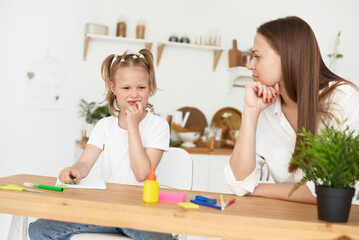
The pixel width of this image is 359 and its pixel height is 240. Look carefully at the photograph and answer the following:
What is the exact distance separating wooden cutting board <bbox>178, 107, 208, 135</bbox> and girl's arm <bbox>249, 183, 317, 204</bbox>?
2.67 meters

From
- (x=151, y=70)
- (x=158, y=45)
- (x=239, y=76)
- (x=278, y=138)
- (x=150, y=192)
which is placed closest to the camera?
(x=150, y=192)

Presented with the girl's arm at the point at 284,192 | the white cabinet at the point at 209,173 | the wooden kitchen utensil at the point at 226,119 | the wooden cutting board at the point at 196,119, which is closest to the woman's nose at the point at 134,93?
the girl's arm at the point at 284,192

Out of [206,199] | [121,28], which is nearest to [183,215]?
[206,199]

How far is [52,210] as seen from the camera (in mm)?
1262

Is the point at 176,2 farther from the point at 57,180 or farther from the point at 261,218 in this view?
the point at 261,218

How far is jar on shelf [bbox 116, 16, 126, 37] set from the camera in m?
3.96

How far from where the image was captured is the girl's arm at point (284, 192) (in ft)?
4.72

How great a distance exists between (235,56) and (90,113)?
1438 millimetres

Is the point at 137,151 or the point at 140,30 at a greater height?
the point at 140,30

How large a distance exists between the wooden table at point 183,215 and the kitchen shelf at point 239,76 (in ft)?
9.36

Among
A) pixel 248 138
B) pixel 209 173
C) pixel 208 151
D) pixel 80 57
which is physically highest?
pixel 80 57

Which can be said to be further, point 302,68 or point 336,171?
point 302,68

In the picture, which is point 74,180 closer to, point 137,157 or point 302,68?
point 137,157

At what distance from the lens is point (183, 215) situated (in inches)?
46.3
